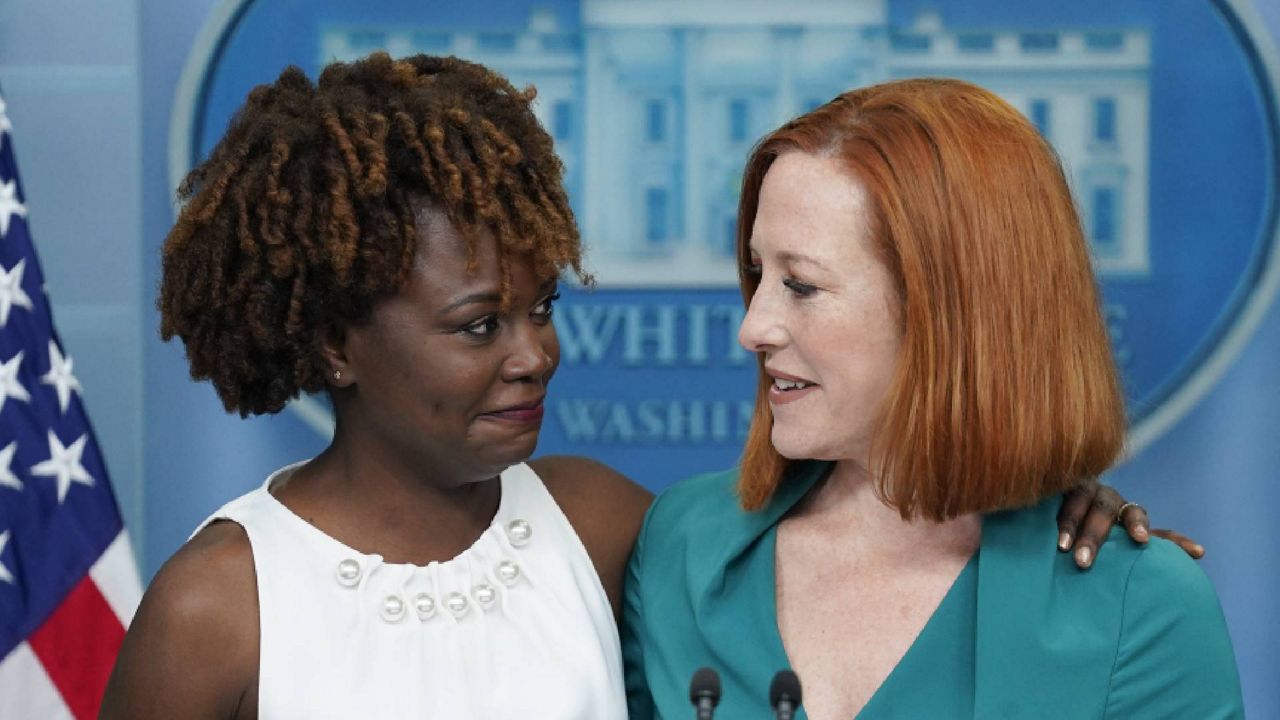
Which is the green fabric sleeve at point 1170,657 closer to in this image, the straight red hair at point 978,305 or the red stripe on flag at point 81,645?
the straight red hair at point 978,305

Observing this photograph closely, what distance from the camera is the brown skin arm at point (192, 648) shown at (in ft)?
5.77

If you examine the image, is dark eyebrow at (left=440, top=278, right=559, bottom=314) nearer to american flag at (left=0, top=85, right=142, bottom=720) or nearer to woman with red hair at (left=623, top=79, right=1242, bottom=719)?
woman with red hair at (left=623, top=79, right=1242, bottom=719)

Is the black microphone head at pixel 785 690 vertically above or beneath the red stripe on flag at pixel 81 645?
above

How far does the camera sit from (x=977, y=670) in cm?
182

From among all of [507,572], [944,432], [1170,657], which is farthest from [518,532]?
[1170,657]

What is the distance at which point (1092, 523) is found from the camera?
1.91m

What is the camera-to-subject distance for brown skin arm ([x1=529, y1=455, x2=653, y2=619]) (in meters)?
2.16

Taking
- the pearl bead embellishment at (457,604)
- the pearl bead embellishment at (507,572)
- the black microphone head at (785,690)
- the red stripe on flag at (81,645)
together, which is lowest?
the red stripe on flag at (81,645)

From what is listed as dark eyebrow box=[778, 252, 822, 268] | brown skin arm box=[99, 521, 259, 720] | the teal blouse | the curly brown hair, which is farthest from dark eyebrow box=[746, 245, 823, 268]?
brown skin arm box=[99, 521, 259, 720]

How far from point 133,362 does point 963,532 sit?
2.02 meters

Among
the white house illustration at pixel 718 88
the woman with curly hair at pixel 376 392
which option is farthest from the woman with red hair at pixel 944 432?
the white house illustration at pixel 718 88

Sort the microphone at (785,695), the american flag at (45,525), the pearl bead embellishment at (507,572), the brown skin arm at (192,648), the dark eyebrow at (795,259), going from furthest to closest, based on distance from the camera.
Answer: the american flag at (45,525) < the pearl bead embellishment at (507,572) < the dark eyebrow at (795,259) < the brown skin arm at (192,648) < the microphone at (785,695)

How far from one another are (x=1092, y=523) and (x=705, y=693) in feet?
2.29

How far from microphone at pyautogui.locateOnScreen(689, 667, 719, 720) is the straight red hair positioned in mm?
517
